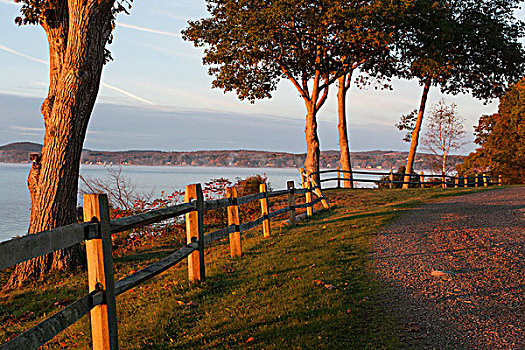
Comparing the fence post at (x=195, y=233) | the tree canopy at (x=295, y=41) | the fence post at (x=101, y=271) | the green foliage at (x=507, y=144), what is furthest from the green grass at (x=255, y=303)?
the green foliage at (x=507, y=144)

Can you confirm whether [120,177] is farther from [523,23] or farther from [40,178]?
[523,23]

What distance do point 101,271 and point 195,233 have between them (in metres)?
3.18

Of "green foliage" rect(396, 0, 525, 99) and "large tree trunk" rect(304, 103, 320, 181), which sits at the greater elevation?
"green foliage" rect(396, 0, 525, 99)

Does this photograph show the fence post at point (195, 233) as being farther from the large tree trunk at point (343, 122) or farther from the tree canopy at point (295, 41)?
the large tree trunk at point (343, 122)

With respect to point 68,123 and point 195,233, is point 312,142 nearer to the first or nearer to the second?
point 68,123

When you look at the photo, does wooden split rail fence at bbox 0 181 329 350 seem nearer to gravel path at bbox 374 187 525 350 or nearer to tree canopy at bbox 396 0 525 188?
gravel path at bbox 374 187 525 350

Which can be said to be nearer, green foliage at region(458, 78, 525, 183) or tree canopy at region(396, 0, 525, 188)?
tree canopy at region(396, 0, 525, 188)

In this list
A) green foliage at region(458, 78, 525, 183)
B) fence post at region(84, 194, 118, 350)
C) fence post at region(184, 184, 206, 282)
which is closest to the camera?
fence post at region(84, 194, 118, 350)

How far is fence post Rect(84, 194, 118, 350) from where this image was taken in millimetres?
4645

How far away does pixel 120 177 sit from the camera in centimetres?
1956

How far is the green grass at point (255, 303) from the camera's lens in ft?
17.6

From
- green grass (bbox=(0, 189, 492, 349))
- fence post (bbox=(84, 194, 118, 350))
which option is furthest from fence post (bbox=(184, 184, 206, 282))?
fence post (bbox=(84, 194, 118, 350))

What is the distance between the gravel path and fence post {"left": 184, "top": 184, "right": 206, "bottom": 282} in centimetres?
314

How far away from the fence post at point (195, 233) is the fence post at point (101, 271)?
293 centimetres
